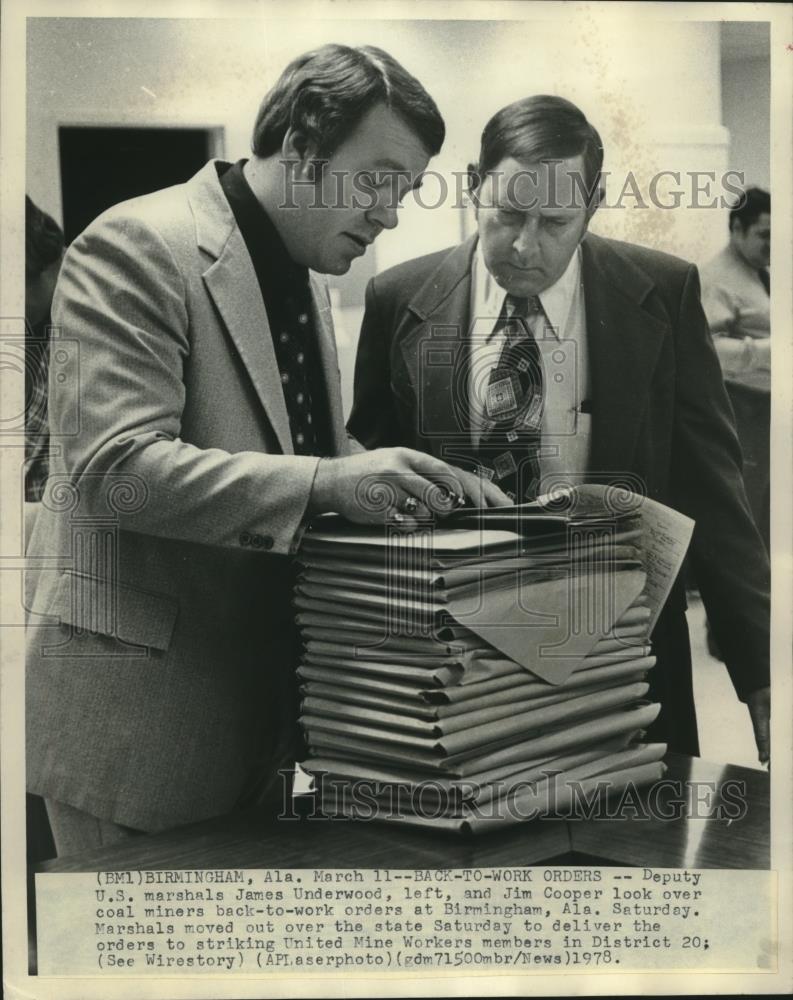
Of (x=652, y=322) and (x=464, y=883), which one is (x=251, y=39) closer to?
(x=652, y=322)

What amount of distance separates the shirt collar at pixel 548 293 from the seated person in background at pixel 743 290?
0.88 ft

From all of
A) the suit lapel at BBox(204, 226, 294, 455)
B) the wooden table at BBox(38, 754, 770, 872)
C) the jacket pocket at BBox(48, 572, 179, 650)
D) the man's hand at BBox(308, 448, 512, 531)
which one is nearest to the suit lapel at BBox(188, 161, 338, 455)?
the suit lapel at BBox(204, 226, 294, 455)

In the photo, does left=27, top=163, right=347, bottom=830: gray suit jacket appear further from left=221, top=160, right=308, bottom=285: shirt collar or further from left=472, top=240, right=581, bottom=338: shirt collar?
left=472, top=240, right=581, bottom=338: shirt collar

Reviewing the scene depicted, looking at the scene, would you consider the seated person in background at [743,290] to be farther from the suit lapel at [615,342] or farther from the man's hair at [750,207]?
the suit lapel at [615,342]

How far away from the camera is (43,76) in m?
2.19

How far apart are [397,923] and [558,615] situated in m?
0.75

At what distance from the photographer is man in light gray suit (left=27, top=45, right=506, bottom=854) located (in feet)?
6.26

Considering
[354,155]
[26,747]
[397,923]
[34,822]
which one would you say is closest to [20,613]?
[26,747]

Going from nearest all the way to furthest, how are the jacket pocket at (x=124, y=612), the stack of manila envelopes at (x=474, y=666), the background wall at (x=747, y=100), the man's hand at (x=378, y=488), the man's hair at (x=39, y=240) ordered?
the stack of manila envelopes at (x=474, y=666)
the man's hand at (x=378, y=488)
the jacket pocket at (x=124, y=612)
the man's hair at (x=39, y=240)
the background wall at (x=747, y=100)

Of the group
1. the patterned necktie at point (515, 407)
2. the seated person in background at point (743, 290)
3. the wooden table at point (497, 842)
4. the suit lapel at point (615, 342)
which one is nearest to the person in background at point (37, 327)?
the wooden table at point (497, 842)

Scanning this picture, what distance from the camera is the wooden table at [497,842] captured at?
6.02 feet

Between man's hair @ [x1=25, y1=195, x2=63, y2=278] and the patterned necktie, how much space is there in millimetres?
904

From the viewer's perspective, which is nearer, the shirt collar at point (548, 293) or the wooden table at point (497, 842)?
the wooden table at point (497, 842)

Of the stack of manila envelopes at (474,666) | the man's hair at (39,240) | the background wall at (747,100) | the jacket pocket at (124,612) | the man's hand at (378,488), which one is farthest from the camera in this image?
the background wall at (747,100)
